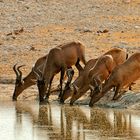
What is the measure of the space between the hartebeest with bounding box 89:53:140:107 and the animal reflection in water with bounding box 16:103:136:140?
120 centimetres

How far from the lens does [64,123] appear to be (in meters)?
20.8

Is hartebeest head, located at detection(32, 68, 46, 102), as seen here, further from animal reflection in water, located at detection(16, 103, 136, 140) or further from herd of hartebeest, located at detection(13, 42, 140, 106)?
animal reflection in water, located at detection(16, 103, 136, 140)

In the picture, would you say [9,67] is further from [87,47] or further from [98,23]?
[98,23]

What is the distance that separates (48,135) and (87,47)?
49.3 ft

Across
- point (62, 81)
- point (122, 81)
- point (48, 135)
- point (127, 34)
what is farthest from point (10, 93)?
point (127, 34)

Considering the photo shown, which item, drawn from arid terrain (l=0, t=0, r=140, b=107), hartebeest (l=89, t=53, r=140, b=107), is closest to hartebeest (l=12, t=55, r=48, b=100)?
arid terrain (l=0, t=0, r=140, b=107)

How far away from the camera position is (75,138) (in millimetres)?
18516

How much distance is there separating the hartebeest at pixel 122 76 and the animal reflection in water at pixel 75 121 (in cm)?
120

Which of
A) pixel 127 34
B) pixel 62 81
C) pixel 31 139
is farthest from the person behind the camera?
pixel 127 34

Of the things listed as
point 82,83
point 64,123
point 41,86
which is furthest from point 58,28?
point 64,123

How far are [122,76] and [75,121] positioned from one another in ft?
14.3

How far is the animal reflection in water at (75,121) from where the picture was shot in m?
19.2

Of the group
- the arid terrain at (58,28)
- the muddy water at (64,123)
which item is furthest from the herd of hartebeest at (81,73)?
the muddy water at (64,123)

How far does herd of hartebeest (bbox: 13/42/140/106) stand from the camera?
987 inches
